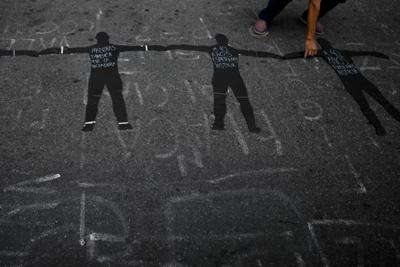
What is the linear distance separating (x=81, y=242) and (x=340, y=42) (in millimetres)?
3895

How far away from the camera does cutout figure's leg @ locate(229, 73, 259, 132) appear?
11.6 feet

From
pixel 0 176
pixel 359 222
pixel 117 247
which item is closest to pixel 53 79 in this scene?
pixel 0 176

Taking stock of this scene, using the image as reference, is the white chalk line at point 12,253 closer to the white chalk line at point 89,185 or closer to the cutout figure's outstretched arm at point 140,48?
the white chalk line at point 89,185

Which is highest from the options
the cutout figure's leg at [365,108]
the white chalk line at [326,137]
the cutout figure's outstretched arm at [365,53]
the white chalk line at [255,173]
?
Answer: the cutout figure's outstretched arm at [365,53]

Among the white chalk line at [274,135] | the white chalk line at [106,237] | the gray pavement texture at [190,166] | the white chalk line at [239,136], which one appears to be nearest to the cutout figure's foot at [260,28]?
the gray pavement texture at [190,166]

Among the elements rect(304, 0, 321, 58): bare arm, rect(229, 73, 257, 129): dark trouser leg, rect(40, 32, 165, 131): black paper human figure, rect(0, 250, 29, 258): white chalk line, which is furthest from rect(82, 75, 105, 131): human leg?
rect(304, 0, 321, 58): bare arm

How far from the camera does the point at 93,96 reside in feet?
12.2

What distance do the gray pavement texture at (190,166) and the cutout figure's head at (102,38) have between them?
8 centimetres

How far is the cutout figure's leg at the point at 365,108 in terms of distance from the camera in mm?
3527

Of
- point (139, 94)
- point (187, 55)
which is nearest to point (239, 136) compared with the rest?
point (139, 94)

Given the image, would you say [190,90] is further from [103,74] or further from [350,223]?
[350,223]

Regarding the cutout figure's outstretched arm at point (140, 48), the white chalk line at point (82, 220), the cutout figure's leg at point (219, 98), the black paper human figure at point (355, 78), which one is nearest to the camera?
the white chalk line at point (82, 220)

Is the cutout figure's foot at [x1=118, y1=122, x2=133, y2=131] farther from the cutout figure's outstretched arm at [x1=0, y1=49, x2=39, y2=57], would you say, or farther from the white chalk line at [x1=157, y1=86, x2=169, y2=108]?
the cutout figure's outstretched arm at [x1=0, y1=49, x2=39, y2=57]

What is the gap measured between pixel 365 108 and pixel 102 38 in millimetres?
3082
